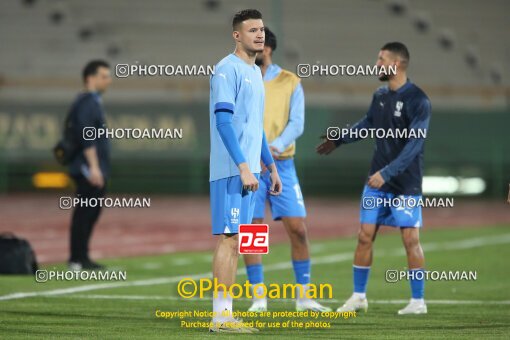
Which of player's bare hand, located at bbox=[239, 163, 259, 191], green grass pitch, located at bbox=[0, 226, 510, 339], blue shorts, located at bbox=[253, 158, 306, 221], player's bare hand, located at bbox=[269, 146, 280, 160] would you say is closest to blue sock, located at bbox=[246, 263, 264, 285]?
green grass pitch, located at bbox=[0, 226, 510, 339]

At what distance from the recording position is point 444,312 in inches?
392

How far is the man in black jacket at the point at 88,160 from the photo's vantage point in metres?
14.2

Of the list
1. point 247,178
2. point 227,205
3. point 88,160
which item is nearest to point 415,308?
point 227,205

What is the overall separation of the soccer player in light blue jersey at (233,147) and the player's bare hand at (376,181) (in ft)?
5.26

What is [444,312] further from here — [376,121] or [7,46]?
[7,46]

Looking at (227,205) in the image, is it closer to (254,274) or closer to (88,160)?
(254,274)

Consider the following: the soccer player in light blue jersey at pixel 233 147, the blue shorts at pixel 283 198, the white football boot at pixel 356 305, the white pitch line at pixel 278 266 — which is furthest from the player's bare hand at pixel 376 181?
the white pitch line at pixel 278 266

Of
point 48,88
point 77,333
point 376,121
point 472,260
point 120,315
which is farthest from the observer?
point 48,88

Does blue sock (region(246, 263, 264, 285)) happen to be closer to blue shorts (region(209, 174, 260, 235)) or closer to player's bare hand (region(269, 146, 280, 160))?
player's bare hand (region(269, 146, 280, 160))

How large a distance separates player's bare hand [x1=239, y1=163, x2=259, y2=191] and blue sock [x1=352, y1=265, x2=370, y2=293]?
7.90ft

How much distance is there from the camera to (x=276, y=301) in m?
10.9

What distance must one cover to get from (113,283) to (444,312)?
12.7 ft

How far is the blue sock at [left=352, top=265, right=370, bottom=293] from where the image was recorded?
10125mm

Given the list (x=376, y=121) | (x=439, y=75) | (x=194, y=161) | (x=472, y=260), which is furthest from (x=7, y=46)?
(x=376, y=121)
